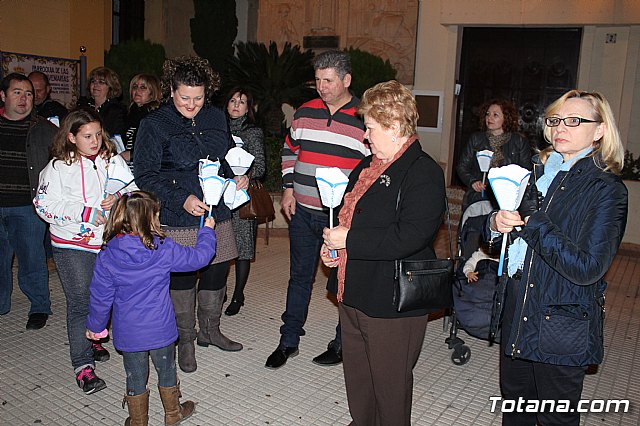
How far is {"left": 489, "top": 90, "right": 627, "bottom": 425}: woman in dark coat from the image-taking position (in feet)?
8.34

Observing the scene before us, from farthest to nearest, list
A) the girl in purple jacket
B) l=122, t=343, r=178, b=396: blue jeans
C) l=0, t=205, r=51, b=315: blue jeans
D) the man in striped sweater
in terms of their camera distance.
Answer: l=0, t=205, r=51, b=315: blue jeans < the man in striped sweater < l=122, t=343, r=178, b=396: blue jeans < the girl in purple jacket

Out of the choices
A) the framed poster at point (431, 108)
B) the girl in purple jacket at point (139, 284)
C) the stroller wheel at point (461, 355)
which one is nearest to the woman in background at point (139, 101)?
the girl in purple jacket at point (139, 284)

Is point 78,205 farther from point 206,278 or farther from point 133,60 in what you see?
point 133,60

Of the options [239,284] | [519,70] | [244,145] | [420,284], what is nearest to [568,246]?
[420,284]

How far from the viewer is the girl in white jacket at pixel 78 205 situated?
388 centimetres

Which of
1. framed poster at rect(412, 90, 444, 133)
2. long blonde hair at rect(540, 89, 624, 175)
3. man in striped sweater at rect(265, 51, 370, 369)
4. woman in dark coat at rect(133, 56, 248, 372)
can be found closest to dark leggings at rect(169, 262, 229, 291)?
woman in dark coat at rect(133, 56, 248, 372)

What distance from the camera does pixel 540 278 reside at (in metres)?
2.70

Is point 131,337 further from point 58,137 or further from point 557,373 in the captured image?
point 557,373

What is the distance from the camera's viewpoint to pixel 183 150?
3.79 meters

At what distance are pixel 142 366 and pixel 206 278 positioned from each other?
114 cm

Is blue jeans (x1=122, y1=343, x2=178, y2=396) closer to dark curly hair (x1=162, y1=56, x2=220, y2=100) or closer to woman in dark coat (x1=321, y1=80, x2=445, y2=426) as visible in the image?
woman in dark coat (x1=321, y1=80, x2=445, y2=426)

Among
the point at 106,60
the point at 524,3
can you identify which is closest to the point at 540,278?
the point at 524,3

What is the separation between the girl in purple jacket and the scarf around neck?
0.78 metres

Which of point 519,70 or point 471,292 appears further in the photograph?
point 519,70
